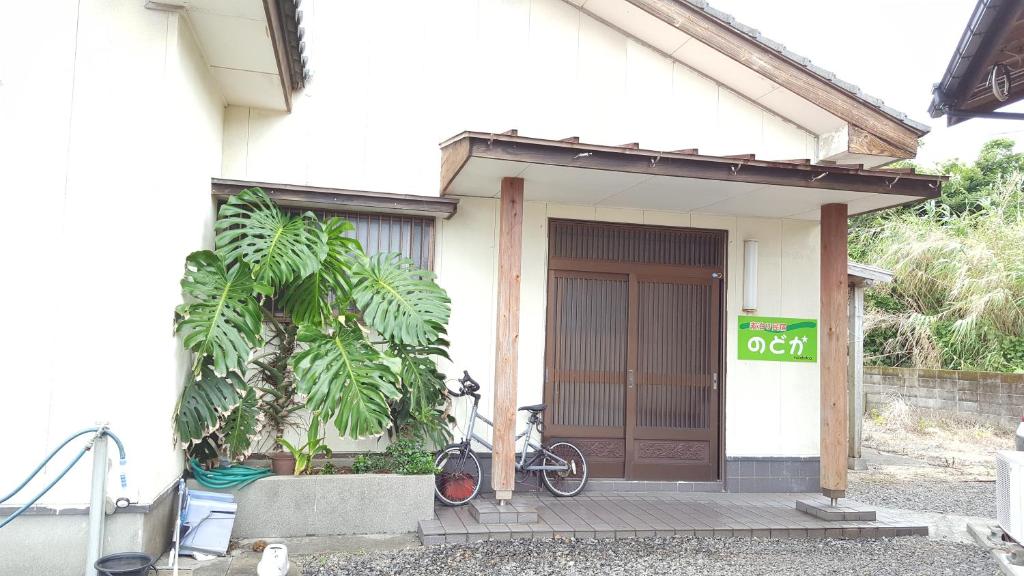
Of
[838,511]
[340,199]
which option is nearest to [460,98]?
[340,199]

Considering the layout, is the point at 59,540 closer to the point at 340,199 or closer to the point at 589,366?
the point at 340,199

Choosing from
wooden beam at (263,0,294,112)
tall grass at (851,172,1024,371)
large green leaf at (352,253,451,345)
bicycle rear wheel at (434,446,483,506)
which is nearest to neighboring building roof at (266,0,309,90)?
wooden beam at (263,0,294,112)

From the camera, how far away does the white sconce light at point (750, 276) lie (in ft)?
21.5

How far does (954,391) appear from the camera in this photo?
31.7 feet

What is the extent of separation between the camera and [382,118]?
5980 mm

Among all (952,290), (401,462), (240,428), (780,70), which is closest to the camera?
(240,428)

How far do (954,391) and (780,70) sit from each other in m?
6.03

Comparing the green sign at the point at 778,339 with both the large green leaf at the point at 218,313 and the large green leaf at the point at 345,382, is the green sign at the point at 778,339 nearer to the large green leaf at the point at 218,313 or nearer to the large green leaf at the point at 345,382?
the large green leaf at the point at 345,382

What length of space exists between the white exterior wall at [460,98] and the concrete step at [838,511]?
10.5ft

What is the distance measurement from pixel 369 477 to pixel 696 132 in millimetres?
4268

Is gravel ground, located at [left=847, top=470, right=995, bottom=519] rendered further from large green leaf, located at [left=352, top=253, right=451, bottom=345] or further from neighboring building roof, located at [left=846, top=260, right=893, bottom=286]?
large green leaf, located at [left=352, top=253, right=451, bottom=345]

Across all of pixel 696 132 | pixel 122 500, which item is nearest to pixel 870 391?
pixel 696 132

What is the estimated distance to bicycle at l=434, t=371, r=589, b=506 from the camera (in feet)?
18.0

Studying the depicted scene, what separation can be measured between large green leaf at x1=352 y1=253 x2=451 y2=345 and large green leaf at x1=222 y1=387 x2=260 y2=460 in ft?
3.29
